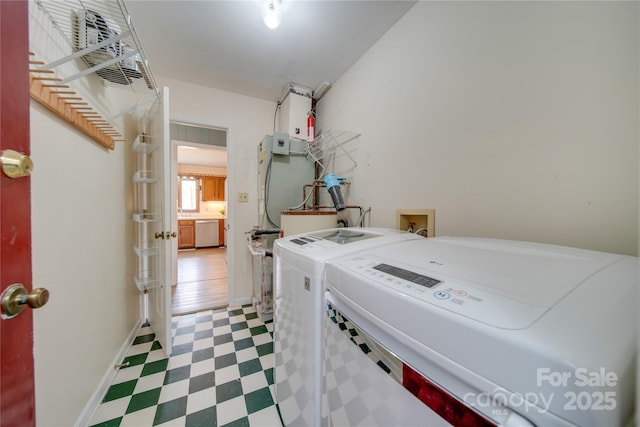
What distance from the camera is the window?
600 cm

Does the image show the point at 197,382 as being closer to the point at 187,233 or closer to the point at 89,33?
the point at 89,33

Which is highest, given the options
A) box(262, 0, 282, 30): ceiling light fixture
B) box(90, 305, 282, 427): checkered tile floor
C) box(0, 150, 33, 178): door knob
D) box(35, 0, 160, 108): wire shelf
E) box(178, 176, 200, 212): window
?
box(262, 0, 282, 30): ceiling light fixture

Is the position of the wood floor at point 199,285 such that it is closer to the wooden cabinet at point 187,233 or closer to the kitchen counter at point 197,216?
the wooden cabinet at point 187,233

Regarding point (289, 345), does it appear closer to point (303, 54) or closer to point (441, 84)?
point (441, 84)

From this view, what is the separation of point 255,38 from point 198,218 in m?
5.19

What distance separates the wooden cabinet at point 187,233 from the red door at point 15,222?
581 cm

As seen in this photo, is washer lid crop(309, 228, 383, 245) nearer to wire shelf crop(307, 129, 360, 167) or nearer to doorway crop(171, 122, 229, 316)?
wire shelf crop(307, 129, 360, 167)

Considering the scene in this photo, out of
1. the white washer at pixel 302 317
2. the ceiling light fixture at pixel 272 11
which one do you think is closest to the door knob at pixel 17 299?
the white washer at pixel 302 317

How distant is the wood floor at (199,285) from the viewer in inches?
94.2

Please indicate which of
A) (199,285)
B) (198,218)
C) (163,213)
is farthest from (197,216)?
(163,213)

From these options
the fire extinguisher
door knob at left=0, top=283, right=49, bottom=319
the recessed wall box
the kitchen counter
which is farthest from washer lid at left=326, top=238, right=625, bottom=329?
the kitchen counter

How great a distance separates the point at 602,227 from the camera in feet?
2.32

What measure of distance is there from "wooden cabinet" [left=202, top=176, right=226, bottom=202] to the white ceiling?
4495mm

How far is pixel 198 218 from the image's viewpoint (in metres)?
5.77
